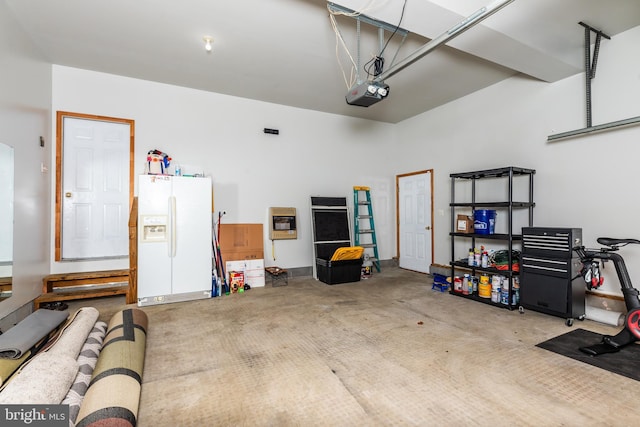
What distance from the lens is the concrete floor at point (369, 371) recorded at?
1796mm

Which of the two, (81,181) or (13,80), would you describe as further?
(81,181)

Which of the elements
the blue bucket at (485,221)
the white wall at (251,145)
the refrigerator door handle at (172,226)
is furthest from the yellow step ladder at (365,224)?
the refrigerator door handle at (172,226)

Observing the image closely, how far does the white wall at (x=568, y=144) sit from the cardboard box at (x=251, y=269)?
328cm

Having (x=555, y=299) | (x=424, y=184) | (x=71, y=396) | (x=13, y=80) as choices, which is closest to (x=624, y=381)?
(x=555, y=299)

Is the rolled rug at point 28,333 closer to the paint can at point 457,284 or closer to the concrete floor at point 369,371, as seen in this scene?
the concrete floor at point 369,371

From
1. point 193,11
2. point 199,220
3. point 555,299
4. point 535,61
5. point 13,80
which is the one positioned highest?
point 193,11

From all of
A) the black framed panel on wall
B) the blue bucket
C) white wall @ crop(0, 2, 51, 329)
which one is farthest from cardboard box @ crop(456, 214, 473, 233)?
white wall @ crop(0, 2, 51, 329)

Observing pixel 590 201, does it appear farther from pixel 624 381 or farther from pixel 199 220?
pixel 199 220

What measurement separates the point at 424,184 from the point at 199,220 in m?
4.18

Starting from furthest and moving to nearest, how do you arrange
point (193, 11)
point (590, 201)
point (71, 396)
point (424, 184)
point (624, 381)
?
1. point (424, 184)
2. point (590, 201)
3. point (193, 11)
4. point (624, 381)
5. point (71, 396)

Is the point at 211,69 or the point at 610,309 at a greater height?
the point at 211,69

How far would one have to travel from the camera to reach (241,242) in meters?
5.09

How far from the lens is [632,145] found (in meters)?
3.27

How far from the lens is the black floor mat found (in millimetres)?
2297
